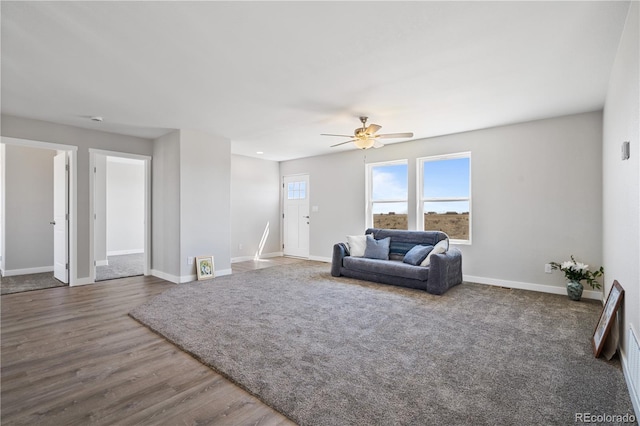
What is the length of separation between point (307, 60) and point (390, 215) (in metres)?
4.06

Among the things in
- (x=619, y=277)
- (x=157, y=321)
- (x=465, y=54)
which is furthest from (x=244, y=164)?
(x=619, y=277)

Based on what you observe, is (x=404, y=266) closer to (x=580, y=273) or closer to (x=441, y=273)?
(x=441, y=273)

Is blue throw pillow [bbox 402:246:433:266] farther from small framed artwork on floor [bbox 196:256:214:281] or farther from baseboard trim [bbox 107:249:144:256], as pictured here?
baseboard trim [bbox 107:249:144:256]

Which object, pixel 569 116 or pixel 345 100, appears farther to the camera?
pixel 569 116

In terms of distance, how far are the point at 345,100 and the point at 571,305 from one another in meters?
3.78

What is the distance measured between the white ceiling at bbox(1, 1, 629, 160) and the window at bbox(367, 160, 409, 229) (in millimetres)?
1721

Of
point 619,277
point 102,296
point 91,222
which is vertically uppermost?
point 91,222

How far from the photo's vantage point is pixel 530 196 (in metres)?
4.59

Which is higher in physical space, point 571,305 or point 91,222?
point 91,222

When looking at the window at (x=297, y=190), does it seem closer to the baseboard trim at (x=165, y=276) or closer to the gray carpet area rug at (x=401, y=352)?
the baseboard trim at (x=165, y=276)

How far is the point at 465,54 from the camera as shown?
2.65m

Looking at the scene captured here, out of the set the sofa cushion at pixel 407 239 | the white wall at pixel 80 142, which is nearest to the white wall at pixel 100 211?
the white wall at pixel 80 142

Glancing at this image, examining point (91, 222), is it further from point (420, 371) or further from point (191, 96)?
point (420, 371)

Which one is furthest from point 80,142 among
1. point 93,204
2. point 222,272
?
point 222,272
